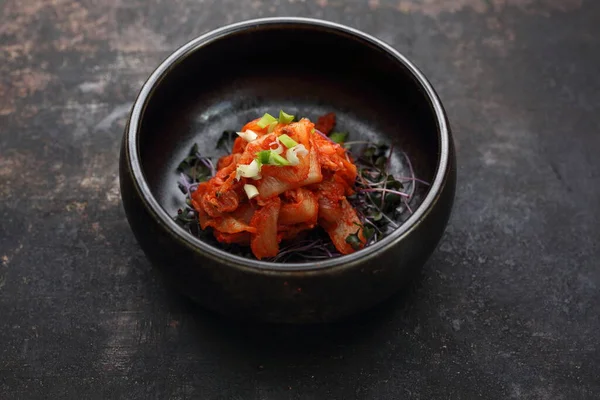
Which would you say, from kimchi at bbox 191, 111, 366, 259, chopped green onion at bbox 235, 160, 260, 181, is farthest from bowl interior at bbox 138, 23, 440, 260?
chopped green onion at bbox 235, 160, 260, 181

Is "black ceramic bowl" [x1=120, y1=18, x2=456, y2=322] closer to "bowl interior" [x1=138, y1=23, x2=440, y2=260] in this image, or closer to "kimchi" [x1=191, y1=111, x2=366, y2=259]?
"bowl interior" [x1=138, y1=23, x2=440, y2=260]

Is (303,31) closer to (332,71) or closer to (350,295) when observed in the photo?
(332,71)

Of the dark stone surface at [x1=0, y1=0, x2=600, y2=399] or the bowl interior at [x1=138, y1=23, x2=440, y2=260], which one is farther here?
the bowl interior at [x1=138, y1=23, x2=440, y2=260]

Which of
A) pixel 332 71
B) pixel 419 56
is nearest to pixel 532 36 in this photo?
pixel 419 56

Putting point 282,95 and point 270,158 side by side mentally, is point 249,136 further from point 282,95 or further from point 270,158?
point 282,95

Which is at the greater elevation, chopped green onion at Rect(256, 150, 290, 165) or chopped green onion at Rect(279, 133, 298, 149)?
chopped green onion at Rect(279, 133, 298, 149)

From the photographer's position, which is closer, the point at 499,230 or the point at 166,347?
the point at 166,347
